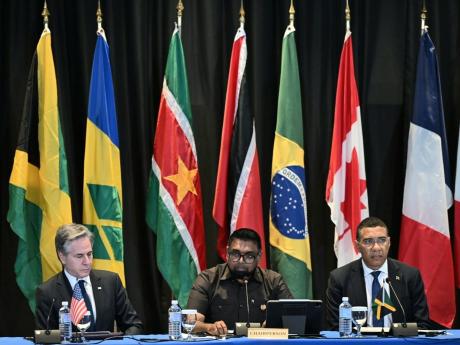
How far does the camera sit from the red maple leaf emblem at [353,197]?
23.0 feet

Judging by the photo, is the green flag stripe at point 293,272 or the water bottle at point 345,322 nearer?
the water bottle at point 345,322

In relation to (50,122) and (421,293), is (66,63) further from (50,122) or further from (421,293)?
(421,293)

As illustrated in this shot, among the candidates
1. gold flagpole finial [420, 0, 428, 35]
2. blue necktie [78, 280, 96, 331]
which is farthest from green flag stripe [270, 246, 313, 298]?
gold flagpole finial [420, 0, 428, 35]

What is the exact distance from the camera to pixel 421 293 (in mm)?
5855

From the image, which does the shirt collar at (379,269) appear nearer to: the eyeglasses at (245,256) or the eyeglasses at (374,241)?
the eyeglasses at (374,241)

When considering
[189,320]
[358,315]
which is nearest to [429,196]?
[358,315]

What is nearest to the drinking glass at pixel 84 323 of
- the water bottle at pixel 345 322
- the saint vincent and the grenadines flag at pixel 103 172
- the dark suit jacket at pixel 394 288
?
the water bottle at pixel 345 322

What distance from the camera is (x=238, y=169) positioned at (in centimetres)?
701

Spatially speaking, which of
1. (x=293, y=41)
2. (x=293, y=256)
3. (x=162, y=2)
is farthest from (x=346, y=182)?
(x=162, y=2)

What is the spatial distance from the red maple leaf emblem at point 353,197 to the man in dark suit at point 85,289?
82.7 inches

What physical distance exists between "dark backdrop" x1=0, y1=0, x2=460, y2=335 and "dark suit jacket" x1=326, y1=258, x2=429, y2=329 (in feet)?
5.28

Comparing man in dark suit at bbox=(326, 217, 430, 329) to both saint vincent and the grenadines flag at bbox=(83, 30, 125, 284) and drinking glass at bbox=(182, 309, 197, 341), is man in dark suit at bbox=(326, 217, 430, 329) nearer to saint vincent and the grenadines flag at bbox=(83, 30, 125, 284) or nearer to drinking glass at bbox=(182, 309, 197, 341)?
drinking glass at bbox=(182, 309, 197, 341)

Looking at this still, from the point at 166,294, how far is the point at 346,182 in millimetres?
1723

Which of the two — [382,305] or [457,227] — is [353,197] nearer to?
[457,227]
